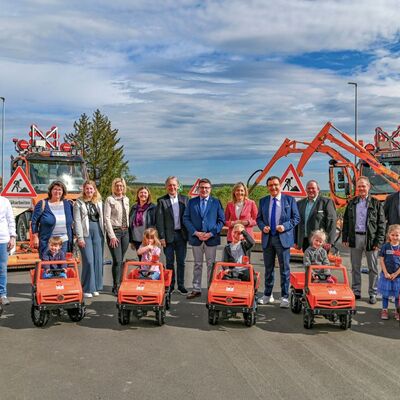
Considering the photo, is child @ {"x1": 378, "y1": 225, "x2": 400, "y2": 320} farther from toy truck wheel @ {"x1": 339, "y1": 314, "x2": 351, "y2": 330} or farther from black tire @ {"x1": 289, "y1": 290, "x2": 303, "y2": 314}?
black tire @ {"x1": 289, "y1": 290, "x2": 303, "y2": 314}

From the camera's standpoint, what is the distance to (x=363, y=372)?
534cm

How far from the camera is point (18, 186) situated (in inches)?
491

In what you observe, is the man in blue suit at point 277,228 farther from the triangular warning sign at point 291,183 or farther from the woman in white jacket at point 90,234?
the triangular warning sign at point 291,183

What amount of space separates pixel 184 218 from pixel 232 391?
466 centimetres

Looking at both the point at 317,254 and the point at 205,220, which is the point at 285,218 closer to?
the point at 317,254

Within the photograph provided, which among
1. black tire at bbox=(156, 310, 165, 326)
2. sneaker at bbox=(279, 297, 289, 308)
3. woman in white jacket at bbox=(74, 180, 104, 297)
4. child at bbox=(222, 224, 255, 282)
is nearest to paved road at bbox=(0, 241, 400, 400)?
black tire at bbox=(156, 310, 165, 326)

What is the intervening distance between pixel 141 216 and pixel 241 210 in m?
1.77

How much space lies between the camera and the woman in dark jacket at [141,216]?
366 inches

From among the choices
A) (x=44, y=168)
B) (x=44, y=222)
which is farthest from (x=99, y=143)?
(x=44, y=222)

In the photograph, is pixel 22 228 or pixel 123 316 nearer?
pixel 123 316

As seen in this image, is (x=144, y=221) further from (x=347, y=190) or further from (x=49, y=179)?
(x=347, y=190)

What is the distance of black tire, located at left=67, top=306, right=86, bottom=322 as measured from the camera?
7.28m

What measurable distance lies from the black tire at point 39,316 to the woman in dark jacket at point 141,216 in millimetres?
2542

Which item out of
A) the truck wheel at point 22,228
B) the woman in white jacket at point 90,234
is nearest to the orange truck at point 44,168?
the truck wheel at point 22,228
